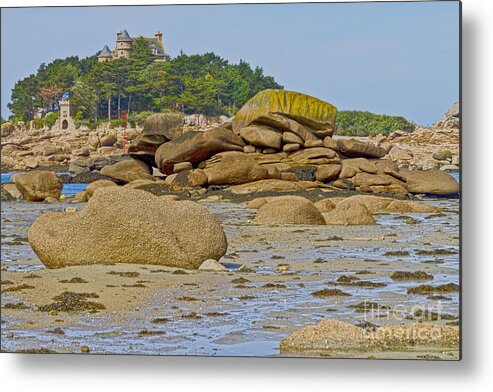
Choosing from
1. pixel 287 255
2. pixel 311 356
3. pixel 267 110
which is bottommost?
pixel 311 356

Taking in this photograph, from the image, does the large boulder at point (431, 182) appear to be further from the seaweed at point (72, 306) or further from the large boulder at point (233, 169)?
the seaweed at point (72, 306)

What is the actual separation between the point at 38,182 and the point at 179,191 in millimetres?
1220

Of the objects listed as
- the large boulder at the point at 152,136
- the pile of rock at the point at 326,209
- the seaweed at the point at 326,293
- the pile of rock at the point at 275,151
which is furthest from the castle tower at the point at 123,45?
the seaweed at the point at 326,293

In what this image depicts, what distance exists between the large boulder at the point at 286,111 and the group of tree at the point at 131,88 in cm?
9

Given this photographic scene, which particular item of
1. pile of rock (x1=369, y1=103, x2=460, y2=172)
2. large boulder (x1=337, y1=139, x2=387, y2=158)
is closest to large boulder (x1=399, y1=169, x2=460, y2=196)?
pile of rock (x1=369, y1=103, x2=460, y2=172)

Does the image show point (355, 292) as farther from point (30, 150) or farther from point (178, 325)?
point (30, 150)

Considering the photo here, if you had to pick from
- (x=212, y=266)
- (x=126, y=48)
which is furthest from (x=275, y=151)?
(x=126, y=48)

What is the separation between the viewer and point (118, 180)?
33.2 ft

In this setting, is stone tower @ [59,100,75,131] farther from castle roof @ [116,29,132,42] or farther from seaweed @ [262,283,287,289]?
seaweed @ [262,283,287,289]

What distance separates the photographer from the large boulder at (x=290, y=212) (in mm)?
10156

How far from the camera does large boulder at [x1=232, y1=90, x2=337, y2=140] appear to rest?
9805 millimetres

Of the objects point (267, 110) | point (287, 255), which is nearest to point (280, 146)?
point (267, 110)

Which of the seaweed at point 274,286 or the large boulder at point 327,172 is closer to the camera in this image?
the seaweed at point 274,286

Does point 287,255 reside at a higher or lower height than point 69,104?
lower
